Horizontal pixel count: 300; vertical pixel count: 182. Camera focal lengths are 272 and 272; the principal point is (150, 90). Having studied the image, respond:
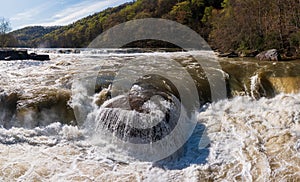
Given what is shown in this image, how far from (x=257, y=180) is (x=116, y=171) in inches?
110

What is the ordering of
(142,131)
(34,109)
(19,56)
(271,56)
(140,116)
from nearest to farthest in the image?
(142,131), (140,116), (34,109), (271,56), (19,56)

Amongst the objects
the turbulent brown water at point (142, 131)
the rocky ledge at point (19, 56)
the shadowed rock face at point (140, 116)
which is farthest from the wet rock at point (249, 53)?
the rocky ledge at point (19, 56)

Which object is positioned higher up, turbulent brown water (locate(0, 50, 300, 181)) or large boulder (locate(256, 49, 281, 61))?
large boulder (locate(256, 49, 281, 61))

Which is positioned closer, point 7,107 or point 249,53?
point 7,107

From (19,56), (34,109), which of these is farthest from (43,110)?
(19,56)

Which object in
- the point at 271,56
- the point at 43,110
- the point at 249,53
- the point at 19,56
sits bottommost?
the point at 43,110

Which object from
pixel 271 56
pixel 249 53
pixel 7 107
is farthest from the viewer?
pixel 249 53

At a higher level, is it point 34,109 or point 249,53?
point 249,53

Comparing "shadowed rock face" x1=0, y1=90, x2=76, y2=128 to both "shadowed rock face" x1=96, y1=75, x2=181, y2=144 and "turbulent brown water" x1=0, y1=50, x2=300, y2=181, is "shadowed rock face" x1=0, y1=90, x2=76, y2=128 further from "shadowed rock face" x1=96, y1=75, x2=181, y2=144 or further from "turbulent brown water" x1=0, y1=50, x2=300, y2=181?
"shadowed rock face" x1=96, y1=75, x2=181, y2=144

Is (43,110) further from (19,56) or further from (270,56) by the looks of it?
(19,56)

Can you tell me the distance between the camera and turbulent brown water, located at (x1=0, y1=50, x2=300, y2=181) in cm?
554

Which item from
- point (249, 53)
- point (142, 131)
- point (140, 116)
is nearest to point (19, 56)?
point (249, 53)

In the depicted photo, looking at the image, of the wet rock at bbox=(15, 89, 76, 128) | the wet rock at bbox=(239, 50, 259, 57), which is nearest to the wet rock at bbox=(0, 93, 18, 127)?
the wet rock at bbox=(15, 89, 76, 128)

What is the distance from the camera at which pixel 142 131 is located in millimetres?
6363
